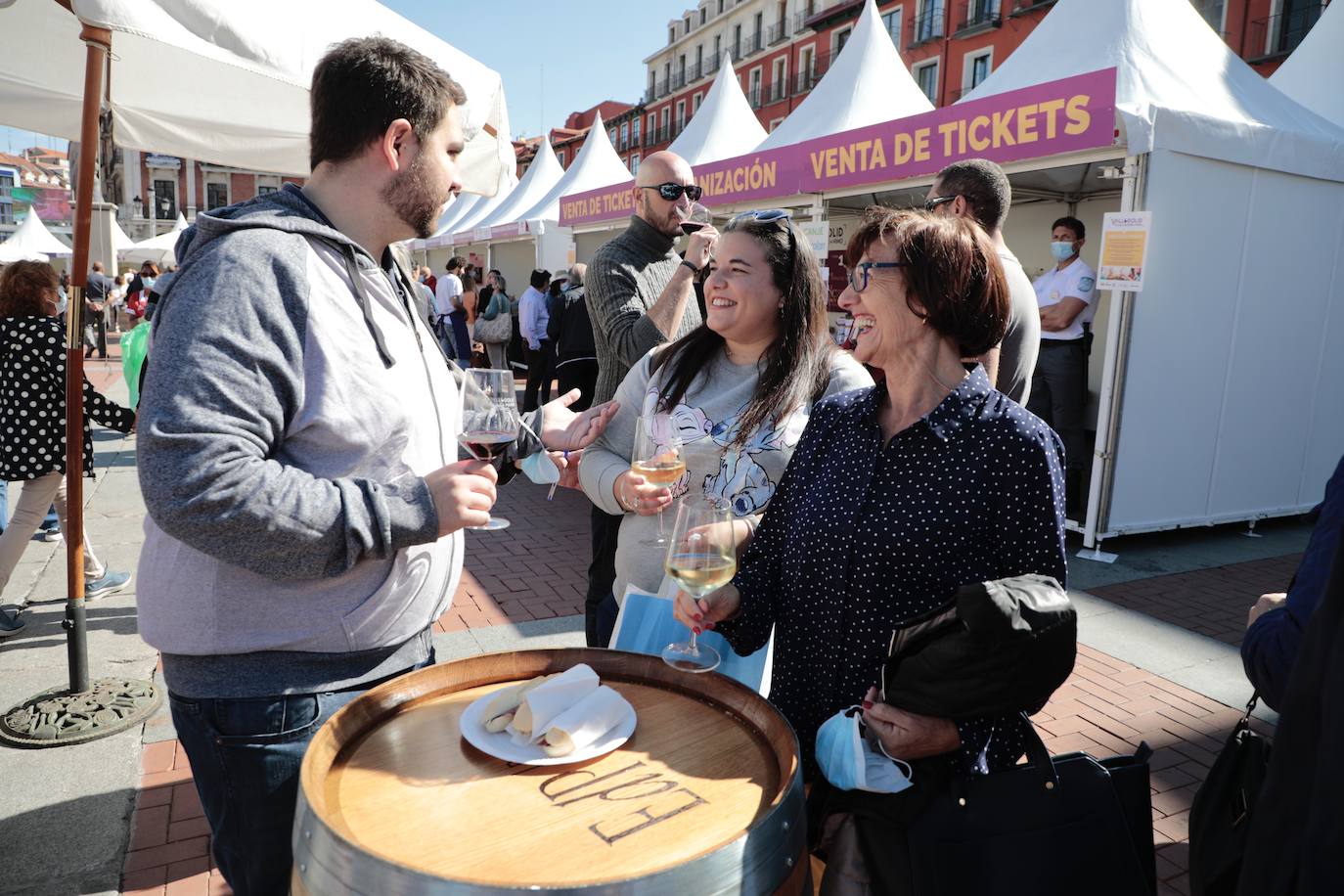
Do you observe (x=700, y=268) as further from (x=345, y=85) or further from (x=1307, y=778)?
(x=1307, y=778)

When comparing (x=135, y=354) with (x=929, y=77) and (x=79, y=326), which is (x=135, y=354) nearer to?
(x=79, y=326)

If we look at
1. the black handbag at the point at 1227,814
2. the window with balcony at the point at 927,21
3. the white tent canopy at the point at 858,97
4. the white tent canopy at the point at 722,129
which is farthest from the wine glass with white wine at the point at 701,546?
the window with balcony at the point at 927,21

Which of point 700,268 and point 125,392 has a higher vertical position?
point 700,268

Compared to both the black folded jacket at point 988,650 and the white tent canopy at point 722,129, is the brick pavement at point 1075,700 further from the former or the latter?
the white tent canopy at point 722,129

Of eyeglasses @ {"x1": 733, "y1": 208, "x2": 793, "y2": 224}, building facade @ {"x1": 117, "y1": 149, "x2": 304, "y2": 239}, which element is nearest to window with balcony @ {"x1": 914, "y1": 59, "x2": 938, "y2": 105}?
eyeglasses @ {"x1": 733, "y1": 208, "x2": 793, "y2": 224}

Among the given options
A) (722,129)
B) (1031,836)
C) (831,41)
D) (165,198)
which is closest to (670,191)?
(1031,836)

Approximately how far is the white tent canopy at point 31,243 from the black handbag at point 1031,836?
3520cm

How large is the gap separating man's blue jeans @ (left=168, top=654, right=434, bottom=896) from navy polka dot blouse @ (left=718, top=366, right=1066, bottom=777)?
87 centimetres

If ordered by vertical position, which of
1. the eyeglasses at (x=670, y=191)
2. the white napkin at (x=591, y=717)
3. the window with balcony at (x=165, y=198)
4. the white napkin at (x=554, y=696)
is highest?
the window with balcony at (x=165, y=198)

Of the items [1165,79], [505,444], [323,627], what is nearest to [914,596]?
[505,444]

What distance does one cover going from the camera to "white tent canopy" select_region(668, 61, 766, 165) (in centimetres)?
1130

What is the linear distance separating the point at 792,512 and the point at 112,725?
9.36 ft

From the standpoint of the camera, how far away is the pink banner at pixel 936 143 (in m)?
5.11

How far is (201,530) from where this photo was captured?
1198 mm
